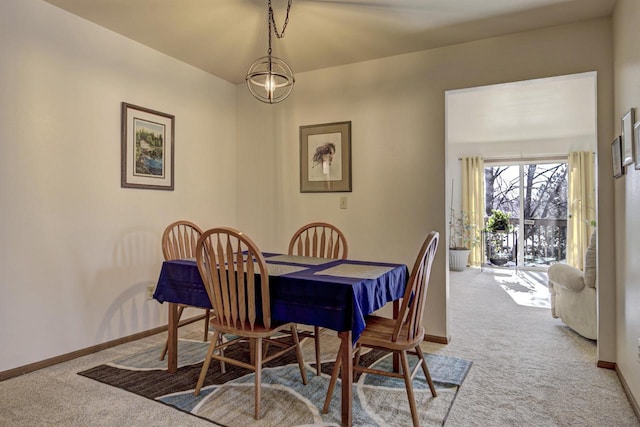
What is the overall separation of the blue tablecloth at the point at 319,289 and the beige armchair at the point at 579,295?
1766mm

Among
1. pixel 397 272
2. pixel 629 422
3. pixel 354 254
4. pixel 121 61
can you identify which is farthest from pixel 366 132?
pixel 629 422

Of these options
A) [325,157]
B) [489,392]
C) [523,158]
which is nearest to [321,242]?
[325,157]

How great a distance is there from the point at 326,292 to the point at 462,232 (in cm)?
612

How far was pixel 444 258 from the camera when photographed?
3.15 m

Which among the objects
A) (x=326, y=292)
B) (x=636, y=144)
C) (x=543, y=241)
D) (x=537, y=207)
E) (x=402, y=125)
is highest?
(x=402, y=125)

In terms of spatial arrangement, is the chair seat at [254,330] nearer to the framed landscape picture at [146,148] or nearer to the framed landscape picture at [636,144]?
the framed landscape picture at [146,148]

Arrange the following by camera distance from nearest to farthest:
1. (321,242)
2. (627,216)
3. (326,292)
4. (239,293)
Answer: (326,292) → (239,293) → (627,216) → (321,242)

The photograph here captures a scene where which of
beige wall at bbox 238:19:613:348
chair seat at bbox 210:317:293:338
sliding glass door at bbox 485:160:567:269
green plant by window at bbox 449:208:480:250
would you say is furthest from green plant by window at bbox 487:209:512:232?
chair seat at bbox 210:317:293:338

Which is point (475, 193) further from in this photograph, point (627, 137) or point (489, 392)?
point (489, 392)

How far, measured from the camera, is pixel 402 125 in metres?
3.31

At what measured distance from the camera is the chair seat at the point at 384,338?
1852 mm

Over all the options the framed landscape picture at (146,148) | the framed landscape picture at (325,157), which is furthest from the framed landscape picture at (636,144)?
the framed landscape picture at (146,148)

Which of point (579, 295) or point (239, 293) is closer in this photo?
point (239, 293)

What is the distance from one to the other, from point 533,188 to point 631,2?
549 cm
